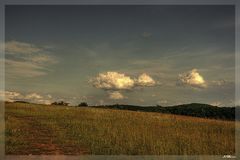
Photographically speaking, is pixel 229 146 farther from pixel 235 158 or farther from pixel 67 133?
pixel 67 133

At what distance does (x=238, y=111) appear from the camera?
1777cm

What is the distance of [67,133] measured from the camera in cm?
1609

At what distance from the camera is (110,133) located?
1597 centimetres

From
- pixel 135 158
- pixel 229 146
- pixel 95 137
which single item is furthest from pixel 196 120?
pixel 135 158

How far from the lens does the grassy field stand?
45.8ft

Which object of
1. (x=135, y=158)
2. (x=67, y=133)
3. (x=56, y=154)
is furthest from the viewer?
(x=67, y=133)

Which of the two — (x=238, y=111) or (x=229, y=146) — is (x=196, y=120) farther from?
(x=229, y=146)

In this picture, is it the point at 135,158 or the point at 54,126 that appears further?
the point at 54,126

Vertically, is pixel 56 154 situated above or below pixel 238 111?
below

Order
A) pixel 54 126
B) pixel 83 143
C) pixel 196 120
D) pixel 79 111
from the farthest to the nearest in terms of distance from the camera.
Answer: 1. pixel 79 111
2. pixel 196 120
3. pixel 54 126
4. pixel 83 143

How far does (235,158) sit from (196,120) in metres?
5.81

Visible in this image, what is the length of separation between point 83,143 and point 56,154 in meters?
1.21

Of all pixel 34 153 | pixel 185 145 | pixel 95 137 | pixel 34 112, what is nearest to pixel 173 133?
pixel 185 145

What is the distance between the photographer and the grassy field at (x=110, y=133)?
45.8 feet
